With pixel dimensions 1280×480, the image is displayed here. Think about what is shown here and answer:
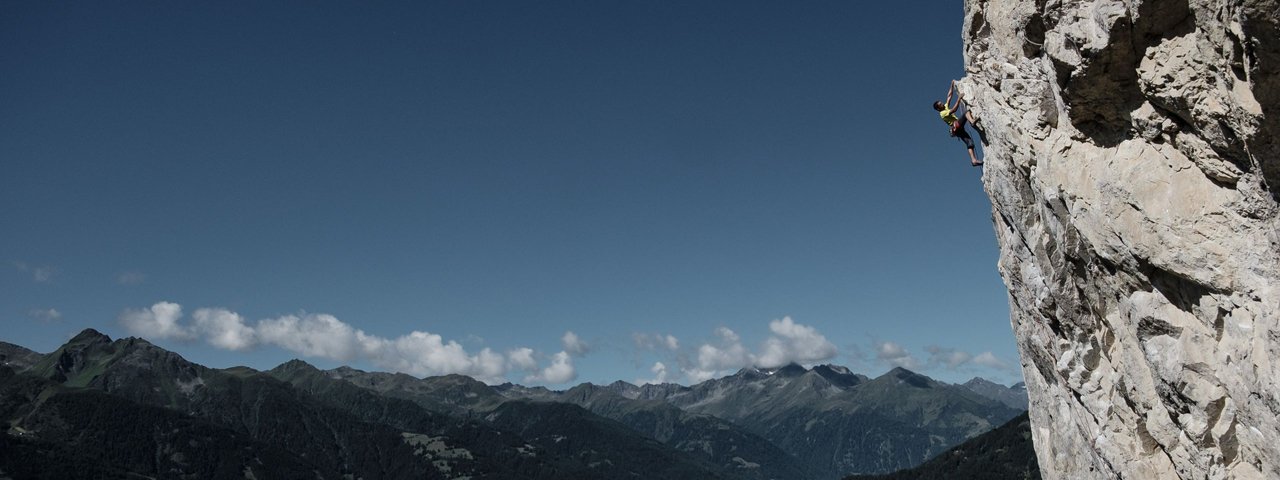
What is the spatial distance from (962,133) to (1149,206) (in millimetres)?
10485

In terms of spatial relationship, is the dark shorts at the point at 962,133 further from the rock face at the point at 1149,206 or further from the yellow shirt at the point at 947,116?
the rock face at the point at 1149,206

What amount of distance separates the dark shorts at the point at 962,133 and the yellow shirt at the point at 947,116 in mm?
169

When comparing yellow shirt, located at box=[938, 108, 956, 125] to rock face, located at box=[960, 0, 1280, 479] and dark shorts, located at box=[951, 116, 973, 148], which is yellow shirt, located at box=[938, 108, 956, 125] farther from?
rock face, located at box=[960, 0, 1280, 479]

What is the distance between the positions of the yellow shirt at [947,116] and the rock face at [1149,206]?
5.99 ft

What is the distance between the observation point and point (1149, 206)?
15938mm

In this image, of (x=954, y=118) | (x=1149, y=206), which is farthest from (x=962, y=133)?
(x=1149, y=206)

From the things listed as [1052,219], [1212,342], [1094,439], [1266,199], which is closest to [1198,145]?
[1266,199]

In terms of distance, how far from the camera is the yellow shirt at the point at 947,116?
25.5 metres

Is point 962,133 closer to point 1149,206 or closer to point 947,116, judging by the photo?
point 947,116

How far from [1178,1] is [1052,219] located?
728cm

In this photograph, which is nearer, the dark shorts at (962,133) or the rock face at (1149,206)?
the rock face at (1149,206)

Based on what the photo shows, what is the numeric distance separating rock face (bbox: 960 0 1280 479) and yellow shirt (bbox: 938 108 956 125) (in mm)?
1825

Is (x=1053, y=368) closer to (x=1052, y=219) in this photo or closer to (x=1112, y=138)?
(x=1052, y=219)

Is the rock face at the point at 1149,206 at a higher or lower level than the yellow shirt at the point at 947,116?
lower
